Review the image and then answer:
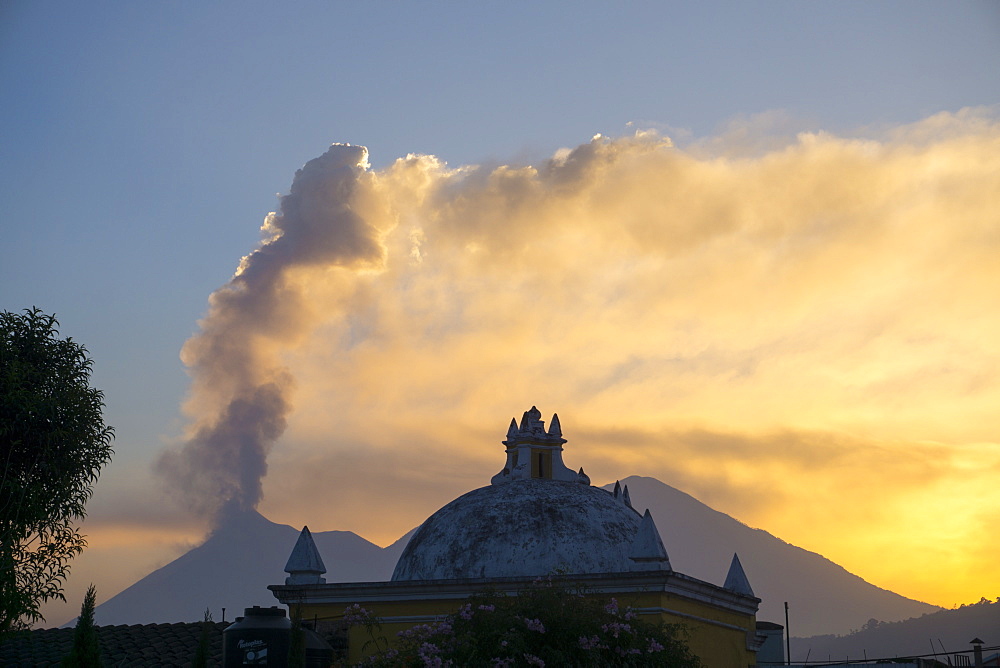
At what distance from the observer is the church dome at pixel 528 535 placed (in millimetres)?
22938

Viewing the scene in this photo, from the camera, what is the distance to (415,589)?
22.6 meters

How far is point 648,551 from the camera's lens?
2122 centimetres

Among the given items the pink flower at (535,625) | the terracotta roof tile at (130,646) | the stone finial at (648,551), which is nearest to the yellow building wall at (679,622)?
the stone finial at (648,551)

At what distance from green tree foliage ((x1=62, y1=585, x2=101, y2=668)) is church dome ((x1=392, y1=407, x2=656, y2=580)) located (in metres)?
6.52

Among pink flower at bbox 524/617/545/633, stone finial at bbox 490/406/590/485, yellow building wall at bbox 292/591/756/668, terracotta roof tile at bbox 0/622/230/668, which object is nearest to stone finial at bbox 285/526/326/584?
yellow building wall at bbox 292/591/756/668

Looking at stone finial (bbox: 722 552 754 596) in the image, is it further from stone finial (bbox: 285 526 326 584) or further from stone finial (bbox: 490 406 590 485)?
stone finial (bbox: 285 526 326 584)

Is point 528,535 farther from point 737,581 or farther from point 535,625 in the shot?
point 535,625

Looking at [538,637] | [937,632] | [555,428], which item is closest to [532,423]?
[555,428]

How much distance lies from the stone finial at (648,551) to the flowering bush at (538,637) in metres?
2.32

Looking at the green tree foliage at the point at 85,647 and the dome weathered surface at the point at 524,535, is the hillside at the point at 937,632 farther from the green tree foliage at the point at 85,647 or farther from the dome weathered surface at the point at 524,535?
the green tree foliage at the point at 85,647

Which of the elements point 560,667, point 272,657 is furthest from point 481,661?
point 272,657

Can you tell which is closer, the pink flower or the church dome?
the pink flower

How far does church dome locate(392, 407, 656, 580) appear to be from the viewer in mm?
22938

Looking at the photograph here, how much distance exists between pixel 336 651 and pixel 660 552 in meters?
6.76
